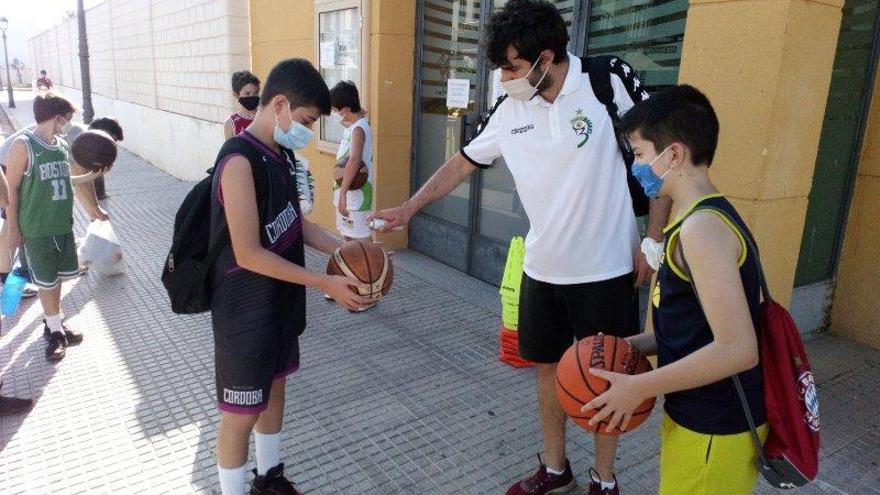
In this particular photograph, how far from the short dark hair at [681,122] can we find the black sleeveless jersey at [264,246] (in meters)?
1.36

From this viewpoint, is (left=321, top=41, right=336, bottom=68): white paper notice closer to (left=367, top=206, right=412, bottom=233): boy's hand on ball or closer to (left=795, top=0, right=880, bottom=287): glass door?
(left=367, top=206, right=412, bottom=233): boy's hand on ball

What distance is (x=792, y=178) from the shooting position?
3449 millimetres

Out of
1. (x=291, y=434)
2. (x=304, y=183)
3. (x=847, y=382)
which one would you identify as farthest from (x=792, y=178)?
(x=291, y=434)

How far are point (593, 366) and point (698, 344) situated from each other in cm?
A: 31

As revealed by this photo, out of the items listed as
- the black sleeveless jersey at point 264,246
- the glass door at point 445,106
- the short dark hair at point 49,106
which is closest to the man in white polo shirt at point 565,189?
the black sleeveless jersey at point 264,246

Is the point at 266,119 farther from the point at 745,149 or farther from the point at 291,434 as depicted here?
the point at 745,149

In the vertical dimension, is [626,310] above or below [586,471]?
above

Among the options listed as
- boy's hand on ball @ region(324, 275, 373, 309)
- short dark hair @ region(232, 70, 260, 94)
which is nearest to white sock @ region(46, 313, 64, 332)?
short dark hair @ region(232, 70, 260, 94)

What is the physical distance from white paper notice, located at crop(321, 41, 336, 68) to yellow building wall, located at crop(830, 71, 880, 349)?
17.6 feet

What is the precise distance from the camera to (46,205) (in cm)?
415

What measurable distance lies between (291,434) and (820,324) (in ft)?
13.1

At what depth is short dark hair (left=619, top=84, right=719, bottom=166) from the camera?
5.79ft

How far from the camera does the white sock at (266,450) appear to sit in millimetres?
2744

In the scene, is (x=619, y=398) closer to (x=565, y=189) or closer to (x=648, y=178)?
(x=648, y=178)
